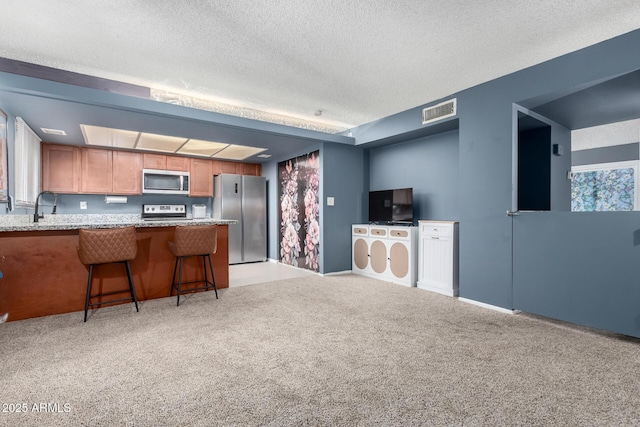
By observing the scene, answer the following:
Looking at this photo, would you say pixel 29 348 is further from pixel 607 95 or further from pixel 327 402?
pixel 607 95

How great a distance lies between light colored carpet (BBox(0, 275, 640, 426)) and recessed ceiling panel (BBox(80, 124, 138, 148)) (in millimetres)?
2477

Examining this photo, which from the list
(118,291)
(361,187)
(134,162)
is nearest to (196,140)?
(134,162)

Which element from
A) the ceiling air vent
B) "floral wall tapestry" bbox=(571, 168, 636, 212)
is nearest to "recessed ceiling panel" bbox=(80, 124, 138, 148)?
the ceiling air vent

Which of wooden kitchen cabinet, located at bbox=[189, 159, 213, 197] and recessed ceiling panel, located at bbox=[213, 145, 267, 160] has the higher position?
recessed ceiling panel, located at bbox=[213, 145, 267, 160]

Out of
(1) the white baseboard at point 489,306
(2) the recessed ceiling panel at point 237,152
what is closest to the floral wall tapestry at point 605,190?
(1) the white baseboard at point 489,306

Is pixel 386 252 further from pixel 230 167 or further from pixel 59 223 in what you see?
pixel 59 223

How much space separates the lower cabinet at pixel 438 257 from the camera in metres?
3.84

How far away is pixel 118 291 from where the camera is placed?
345 centimetres

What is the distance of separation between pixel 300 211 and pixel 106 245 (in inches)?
128

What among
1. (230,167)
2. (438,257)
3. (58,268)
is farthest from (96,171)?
(438,257)

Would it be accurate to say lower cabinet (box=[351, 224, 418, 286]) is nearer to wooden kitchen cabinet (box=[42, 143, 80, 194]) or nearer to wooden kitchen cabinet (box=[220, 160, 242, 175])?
wooden kitchen cabinet (box=[220, 160, 242, 175])

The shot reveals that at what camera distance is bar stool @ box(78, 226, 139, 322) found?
2955 millimetres

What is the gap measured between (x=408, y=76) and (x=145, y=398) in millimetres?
3574

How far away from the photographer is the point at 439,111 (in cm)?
390
